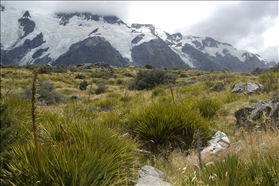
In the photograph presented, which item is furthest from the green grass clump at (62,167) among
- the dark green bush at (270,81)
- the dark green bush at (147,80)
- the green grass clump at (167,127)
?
the dark green bush at (147,80)

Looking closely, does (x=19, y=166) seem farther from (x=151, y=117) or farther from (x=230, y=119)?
(x=230, y=119)

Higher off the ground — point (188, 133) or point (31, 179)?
point (31, 179)

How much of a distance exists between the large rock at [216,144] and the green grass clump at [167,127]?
0.69 feet

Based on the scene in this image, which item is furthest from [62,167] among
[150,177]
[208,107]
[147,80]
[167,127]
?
[147,80]

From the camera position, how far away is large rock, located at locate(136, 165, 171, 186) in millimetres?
3359

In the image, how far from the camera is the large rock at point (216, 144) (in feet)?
16.0

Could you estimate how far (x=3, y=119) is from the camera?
7.28 ft

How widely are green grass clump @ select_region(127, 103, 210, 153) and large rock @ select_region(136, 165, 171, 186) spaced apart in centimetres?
146

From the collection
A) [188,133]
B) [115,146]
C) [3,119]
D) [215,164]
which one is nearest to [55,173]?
[3,119]

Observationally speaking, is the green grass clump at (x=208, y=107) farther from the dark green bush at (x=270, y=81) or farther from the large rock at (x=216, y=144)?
the dark green bush at (x=270, y=81)

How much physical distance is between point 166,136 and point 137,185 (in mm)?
2134

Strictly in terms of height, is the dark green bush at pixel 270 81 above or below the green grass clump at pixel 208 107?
above

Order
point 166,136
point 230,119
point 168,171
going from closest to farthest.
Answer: point 168,171
point 166,136
point 230,119

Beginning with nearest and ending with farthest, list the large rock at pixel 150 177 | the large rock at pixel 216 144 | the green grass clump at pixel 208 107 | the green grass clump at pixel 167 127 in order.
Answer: the large rock at pixel 150 177 < the large rock at pixel 216 144 < the green grass clump at pixel 167 127 < the green grass clump at pixel 208 107
